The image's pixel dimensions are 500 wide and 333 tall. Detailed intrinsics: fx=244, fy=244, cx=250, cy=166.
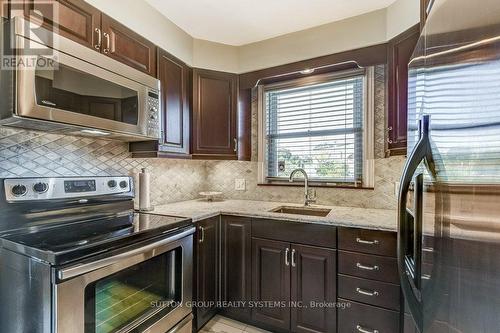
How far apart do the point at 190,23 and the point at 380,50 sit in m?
1.49

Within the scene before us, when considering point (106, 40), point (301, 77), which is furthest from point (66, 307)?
point (301, 77)

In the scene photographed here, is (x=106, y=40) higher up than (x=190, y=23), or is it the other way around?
(x=190, y=23)

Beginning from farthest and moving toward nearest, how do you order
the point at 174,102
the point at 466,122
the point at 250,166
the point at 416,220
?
the point at 250,166, the point at 174,102, the point at 416,220, the point at 466,122

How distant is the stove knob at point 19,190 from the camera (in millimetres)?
1159

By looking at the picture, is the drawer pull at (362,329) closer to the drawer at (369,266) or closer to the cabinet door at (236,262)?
the drawer at (369,266)

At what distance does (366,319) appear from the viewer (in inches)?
58.4

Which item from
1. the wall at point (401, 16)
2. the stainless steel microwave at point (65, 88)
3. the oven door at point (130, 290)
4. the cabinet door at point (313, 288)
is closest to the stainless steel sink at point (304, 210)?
the cabinet door at point (313, 288)

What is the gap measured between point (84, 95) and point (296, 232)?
1.50m

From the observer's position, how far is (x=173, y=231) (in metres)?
1.42

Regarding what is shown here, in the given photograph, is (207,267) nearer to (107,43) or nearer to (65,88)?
(65,88)

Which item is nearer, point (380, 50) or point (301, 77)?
point (380, 50)

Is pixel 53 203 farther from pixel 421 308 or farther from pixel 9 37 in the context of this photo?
pixel 421 308

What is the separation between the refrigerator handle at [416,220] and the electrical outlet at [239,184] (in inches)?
69.9

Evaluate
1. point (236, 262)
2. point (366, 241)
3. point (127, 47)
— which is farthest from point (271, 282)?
point (127, 47)
